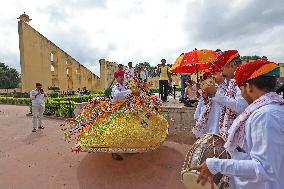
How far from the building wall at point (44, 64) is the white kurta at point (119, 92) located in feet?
79.2

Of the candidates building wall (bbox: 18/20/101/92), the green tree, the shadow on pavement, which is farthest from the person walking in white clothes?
the green tree

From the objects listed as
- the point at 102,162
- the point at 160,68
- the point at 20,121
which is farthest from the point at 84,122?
the point at 20,121

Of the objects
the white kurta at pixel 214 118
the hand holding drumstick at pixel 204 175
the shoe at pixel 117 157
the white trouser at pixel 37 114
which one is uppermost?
the white kurta at pixel 214 118

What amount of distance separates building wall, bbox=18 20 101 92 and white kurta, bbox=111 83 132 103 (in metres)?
24.1

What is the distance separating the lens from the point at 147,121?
709 cm

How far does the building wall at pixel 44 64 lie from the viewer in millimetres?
29000

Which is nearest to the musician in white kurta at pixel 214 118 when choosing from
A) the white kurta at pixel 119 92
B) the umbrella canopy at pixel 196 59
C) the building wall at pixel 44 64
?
the umbrella canopy at pixel 196 59

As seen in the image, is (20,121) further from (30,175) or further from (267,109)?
(267,109)

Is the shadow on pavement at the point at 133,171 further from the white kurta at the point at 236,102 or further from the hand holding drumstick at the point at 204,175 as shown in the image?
the hand holding drumstick at the point at 204,175

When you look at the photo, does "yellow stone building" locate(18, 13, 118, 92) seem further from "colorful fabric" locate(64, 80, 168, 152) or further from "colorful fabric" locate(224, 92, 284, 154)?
"colorful fabric" locate(224, 92, 284, 154)

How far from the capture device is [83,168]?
7227 millimetres

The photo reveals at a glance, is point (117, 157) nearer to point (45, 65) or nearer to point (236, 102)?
point (236, 102)

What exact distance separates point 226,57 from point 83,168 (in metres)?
4.93

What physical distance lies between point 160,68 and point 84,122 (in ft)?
18.8
